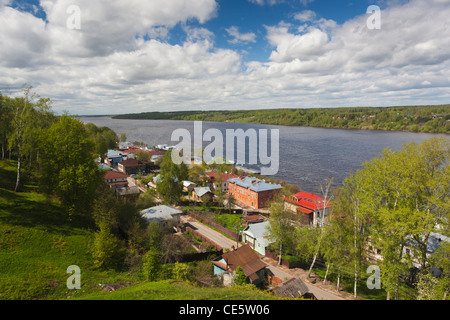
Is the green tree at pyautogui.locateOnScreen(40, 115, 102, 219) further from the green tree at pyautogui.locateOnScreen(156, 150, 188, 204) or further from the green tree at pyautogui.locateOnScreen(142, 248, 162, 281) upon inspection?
the green tree at pyautogui.locateOnScreen(156, 150, 188, 204)

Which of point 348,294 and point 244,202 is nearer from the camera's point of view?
point 348,294

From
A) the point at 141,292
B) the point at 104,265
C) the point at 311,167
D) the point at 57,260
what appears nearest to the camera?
the point at 141,292

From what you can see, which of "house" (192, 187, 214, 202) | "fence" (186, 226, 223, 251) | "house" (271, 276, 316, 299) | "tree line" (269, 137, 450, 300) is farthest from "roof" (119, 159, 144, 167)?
"house" (271, 276, 316, 299)

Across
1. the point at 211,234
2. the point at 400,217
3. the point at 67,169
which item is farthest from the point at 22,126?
the point at 400,217

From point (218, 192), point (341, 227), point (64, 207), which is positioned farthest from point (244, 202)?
point (64, 207)

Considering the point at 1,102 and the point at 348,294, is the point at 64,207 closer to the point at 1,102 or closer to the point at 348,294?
the point at 1,102
